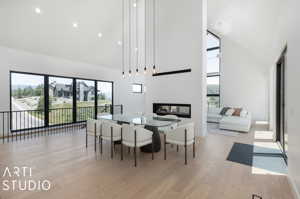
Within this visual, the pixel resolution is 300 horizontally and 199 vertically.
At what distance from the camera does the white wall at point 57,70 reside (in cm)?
511

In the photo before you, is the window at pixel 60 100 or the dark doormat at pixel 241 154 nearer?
the dark doormat at pixel 241 154

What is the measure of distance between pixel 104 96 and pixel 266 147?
6915mm

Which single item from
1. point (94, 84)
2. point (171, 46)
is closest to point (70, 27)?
point (94, 84)

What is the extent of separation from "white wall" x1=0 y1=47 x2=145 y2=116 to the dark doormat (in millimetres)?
6309

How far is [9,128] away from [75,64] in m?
3.31

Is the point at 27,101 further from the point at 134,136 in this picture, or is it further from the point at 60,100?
the point at 134,136

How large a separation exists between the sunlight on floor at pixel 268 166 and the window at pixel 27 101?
6.85 m

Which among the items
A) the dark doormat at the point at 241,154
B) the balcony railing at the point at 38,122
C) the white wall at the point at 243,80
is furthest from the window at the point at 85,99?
the white wall at the point at 243,80

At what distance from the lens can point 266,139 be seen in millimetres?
4891

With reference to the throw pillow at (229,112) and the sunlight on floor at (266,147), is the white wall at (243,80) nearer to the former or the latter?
the throw pillow at (229,112)

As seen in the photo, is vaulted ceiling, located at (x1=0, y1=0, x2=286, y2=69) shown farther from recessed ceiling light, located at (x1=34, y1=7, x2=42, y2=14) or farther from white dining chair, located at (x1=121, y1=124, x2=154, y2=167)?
white dining chair, located at (x1=121, y1=124, x2=154, y2=167)

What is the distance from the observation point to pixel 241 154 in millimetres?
Answer: 3693

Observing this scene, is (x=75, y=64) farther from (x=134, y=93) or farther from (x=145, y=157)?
(x=145, y=157)

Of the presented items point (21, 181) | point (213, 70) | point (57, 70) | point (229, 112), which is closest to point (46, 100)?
point (57, 70)
